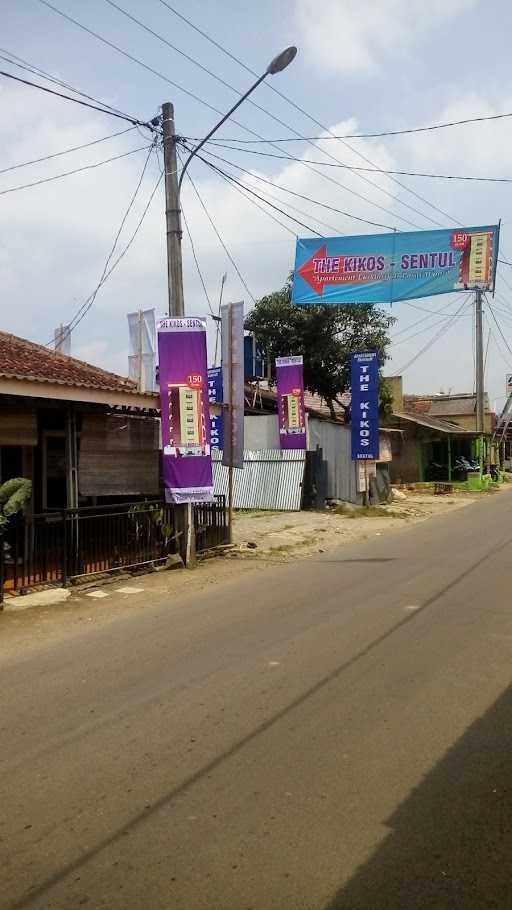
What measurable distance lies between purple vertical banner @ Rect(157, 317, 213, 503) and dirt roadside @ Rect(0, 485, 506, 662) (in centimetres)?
153

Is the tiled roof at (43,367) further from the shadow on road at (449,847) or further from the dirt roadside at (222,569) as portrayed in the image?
the shadow on road at (449,847)

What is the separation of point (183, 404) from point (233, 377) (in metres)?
1.95

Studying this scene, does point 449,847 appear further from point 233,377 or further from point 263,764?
point 233,377

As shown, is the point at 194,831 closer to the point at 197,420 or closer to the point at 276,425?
the point at 197,420

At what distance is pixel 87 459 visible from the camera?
39.7 ft

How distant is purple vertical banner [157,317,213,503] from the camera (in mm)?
11164

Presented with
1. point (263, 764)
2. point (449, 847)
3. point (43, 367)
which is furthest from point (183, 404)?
point (449, 847)

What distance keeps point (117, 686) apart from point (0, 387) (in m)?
5.22

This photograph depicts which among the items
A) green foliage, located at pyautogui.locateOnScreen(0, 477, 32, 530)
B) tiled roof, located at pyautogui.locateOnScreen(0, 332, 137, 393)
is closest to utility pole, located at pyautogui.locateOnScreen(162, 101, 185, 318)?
tiled roof, located at pyautogui.locateOnScreen(0, 332, 137, 393)

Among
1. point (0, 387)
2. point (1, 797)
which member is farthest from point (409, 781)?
point (0, 387)

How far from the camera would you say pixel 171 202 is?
11891 millimetres

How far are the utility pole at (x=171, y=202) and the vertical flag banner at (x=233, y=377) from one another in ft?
4.22

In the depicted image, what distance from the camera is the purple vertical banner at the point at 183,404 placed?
36.6 feet

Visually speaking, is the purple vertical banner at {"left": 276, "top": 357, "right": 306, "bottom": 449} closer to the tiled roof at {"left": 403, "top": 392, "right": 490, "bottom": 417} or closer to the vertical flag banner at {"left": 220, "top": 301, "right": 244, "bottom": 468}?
the vertical flag banner at {"left": 220, "top": 301, "right": 244, "bottom": 468}
